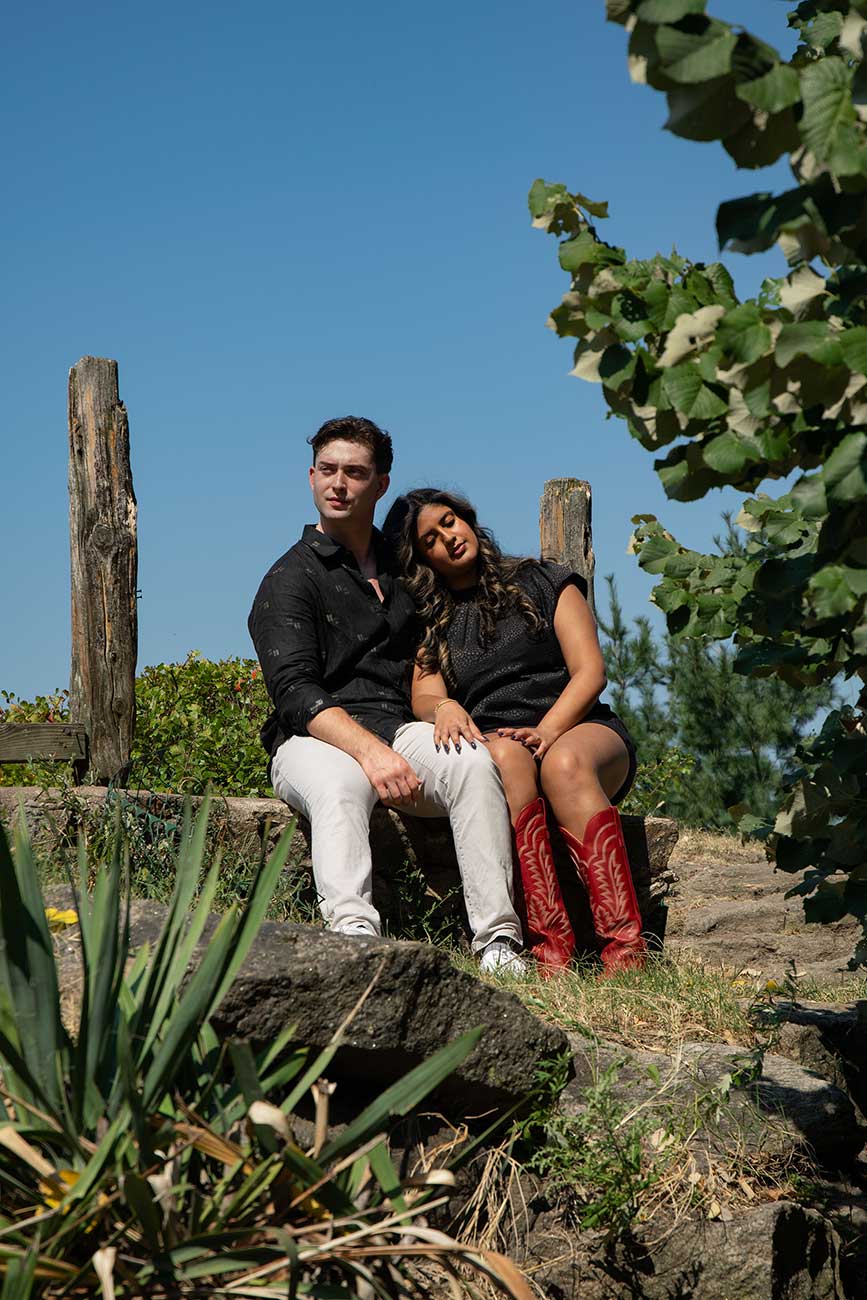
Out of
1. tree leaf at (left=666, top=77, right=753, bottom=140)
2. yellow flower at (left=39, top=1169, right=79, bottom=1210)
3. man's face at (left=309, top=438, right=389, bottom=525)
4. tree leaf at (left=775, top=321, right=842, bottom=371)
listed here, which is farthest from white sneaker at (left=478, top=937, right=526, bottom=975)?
tree leaf at (left=666, top=77, right=753, bottom=140)

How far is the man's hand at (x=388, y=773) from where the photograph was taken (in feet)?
13.7

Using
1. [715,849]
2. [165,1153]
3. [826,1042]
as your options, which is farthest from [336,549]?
[715,849]

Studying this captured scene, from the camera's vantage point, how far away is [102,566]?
576 centimetres

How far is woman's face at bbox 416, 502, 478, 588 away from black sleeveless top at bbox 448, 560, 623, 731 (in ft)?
0.60

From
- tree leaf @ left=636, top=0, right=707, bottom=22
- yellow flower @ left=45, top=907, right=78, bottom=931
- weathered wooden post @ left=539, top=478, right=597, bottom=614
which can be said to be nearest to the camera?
tree leaf @ left=636, top=0, right=707, bottom=22

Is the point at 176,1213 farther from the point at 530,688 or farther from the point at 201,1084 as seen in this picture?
the point at 530,688

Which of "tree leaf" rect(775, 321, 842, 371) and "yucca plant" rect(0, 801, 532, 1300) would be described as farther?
"yucca plant" rect(0, 801, 532, 1300)

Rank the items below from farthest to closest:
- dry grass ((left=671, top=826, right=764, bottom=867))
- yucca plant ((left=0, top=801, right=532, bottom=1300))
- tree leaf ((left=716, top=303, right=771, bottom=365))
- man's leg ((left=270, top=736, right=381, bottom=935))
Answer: dry grass ((left=671, top=826, right=764, bottom=867)) < man's leg ((left=270, top=736, right=381, bottom=935)) < yucca plant ((left=0, top=801, right=532, bottom=1300)) < tree leaf ((left=716, top=303, right=771, bottom=365))

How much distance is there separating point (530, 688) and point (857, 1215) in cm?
215

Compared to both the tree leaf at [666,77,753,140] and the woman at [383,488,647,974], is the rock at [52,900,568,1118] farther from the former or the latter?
the tree leaf at [666,77,753,140]

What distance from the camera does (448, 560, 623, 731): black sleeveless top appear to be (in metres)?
4.77

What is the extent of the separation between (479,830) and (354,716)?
742 mm

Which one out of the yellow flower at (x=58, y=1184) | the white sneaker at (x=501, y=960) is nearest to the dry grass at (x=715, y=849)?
the white sneaker at (x=501, y=960)

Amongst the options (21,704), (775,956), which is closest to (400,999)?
(775,956)
